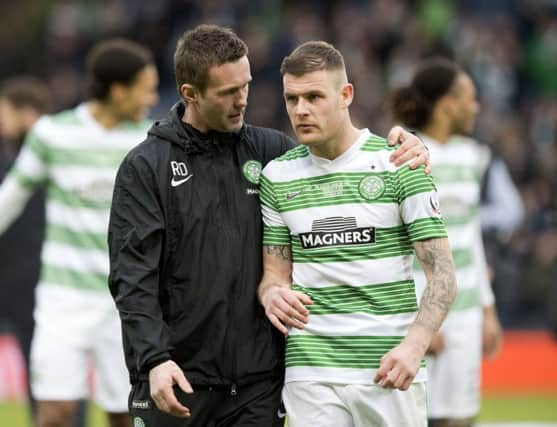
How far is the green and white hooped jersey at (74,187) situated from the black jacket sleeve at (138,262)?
7.18ft

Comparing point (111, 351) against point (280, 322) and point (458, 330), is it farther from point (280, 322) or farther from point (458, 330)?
point (280, 322)

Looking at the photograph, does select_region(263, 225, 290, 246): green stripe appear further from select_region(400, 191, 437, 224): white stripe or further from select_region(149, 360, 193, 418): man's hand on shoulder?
select_region(149, 360, 193, 418): man's hand on shoulder

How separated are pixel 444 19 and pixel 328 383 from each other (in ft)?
47.0

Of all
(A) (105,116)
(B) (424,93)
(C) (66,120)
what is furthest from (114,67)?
(B) (424,93)

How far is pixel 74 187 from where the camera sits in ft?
24.0

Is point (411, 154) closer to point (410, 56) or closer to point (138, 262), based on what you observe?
point (138, 262)

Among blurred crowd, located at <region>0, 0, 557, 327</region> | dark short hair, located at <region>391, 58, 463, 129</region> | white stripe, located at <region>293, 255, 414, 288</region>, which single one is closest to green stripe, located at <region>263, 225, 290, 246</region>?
white stripe, located at <region>293, 255, 414, 288</region>

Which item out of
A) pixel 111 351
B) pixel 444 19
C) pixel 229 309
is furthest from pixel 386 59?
pixel 229 309

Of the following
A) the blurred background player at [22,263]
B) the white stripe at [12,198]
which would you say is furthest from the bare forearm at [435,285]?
the blurred background player at [22,263]

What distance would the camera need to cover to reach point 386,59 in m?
18.3

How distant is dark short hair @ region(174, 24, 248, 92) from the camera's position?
5.06 m

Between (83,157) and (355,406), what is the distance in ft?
9.74

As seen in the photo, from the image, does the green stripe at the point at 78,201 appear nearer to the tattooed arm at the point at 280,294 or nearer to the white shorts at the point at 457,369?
the white shorts at the point at 457,369

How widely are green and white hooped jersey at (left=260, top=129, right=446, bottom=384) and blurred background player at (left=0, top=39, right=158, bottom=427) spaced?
2448 mm
